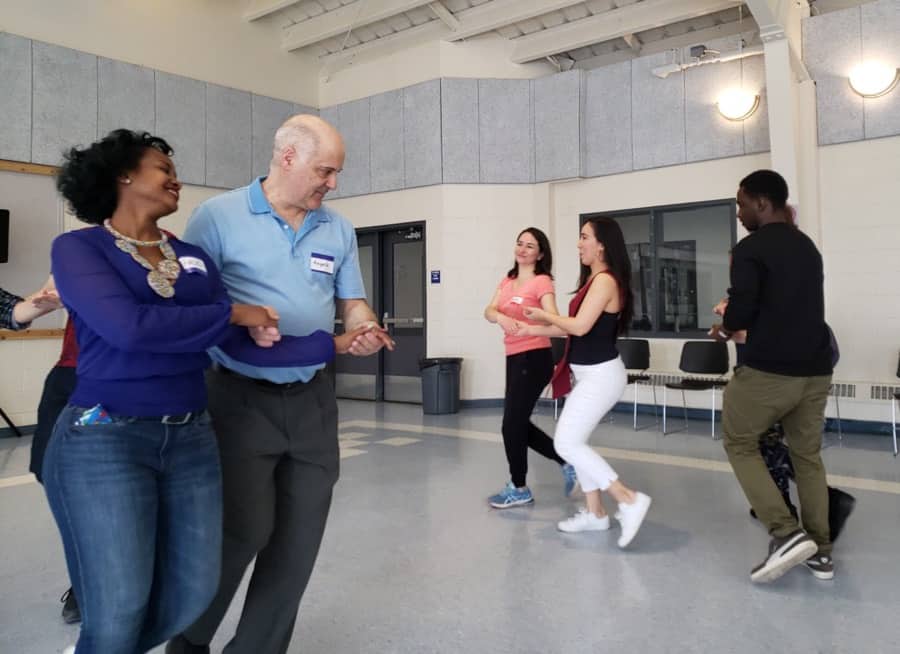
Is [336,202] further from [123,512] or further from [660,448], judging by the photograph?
[123,512]

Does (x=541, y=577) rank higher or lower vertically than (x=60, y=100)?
lower

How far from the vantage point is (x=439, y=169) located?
8367mm

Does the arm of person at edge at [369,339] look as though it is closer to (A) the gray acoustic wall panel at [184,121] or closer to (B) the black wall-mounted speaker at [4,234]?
(B) the black wall-mounted speaker at [4,234]

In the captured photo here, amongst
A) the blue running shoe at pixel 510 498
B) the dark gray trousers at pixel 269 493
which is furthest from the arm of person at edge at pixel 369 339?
the blue running shoe at pixel 510 498

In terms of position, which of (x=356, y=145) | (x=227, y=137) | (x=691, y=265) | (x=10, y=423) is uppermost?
(x=356, y=145)

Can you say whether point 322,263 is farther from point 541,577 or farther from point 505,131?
point 505,131

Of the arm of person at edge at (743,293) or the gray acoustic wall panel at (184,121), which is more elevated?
the gray acoustic wall panel at (184,121)

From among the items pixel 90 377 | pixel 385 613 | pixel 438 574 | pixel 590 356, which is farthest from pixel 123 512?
pixel 590 356

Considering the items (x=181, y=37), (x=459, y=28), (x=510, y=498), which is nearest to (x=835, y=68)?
(x=459, y=28)

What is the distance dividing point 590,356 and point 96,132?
6206mm

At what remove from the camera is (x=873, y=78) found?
627 cm

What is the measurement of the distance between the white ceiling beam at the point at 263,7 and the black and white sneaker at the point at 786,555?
25.1 ft

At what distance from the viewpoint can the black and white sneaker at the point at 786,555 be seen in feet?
8.78

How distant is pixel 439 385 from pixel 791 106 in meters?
4.44
